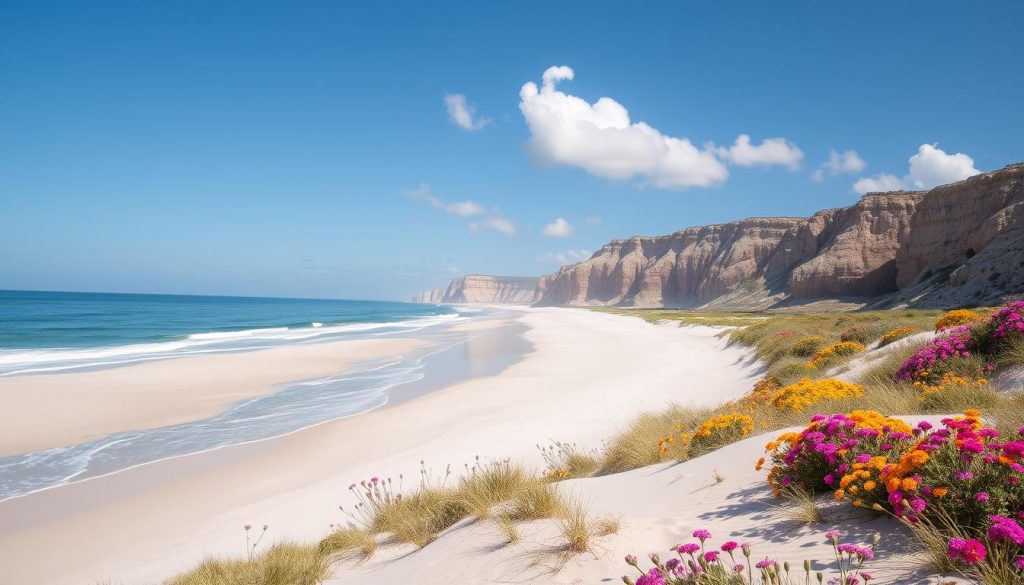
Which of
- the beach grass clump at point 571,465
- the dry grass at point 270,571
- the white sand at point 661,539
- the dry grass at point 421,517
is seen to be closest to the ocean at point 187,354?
the dry grass at point 270,571

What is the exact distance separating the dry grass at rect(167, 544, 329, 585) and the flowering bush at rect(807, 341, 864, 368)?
1232 centimetres

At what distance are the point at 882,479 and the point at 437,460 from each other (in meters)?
8.04

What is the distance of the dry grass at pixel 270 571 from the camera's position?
15.5 ft

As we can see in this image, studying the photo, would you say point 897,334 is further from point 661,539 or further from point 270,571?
point 270,571

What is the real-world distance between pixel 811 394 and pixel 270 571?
7.70 metres

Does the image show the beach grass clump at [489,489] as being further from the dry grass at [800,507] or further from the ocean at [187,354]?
the ocean at [187,354]

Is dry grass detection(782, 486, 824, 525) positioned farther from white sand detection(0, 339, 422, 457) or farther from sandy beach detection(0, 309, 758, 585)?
white sand detection(0, 339, 422, 457)

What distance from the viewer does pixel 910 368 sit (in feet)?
29.0

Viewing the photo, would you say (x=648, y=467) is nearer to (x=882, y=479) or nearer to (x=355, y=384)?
(x=882, y=479)

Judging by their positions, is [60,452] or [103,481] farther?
[60,452]

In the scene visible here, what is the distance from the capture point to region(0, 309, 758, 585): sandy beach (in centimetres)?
689

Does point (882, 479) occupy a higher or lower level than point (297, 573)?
higher

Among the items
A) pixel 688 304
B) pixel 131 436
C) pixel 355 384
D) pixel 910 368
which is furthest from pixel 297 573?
pixel 688 304

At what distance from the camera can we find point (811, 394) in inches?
311
